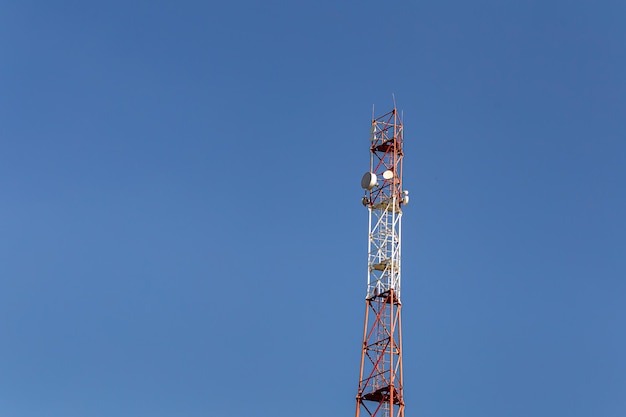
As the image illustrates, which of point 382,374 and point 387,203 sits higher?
point 387,203

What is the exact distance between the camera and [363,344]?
156m

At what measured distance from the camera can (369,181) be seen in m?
163

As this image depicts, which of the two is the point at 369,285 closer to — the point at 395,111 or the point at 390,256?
the point at 390,256

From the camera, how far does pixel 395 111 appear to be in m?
167

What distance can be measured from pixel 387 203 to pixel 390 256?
19.2ft

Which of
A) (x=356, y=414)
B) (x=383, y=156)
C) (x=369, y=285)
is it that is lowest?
(x=356, y=414)

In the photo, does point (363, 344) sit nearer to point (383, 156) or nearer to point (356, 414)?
point (356, 414)

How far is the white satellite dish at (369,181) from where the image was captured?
163125 mm

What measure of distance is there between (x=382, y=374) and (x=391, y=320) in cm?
541

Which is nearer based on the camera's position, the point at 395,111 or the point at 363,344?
the point at 363,344

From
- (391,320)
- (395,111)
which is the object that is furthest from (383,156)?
(391,320)

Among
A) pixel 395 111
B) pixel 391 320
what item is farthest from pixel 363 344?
pixel 395 111

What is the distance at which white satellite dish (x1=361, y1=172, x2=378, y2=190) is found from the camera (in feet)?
535

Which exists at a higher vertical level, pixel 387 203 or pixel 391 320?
pixel 387 203
